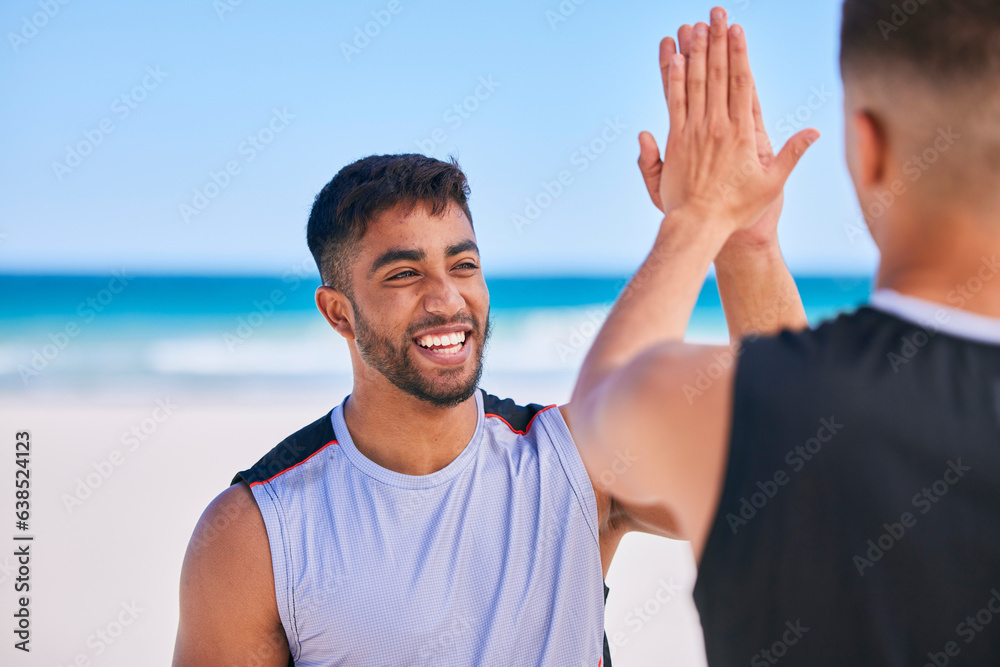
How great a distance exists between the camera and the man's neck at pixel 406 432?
264 cm

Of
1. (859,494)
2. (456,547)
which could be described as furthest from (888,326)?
(456,547)

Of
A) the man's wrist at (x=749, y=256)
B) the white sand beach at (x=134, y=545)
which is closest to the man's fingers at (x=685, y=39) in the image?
the man's wrist at (x=749, y=256)

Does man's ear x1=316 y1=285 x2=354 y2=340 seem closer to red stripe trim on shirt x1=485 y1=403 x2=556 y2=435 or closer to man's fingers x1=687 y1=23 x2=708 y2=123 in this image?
red stripe trim on shirt x1=485 y1=403 x2=556 y2=435

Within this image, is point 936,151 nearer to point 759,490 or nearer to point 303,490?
point 759,490

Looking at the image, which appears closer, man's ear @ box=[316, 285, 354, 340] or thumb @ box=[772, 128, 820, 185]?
thumb @ box=[772, 128, 820, 185]

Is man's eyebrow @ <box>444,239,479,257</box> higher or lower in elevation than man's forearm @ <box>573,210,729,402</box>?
higher

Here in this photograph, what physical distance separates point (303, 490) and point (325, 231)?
3.29 feet

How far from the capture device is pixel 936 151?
942mm

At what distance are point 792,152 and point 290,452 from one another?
6.14ft

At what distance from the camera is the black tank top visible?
34.6 inches

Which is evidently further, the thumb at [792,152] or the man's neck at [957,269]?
the thumb at [792,152]

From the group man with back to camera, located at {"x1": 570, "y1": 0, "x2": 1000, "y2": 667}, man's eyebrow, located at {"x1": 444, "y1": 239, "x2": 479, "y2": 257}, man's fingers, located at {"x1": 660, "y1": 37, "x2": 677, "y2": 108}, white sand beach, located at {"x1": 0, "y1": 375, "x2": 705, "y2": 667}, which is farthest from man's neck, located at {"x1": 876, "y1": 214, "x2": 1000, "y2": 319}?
white sand beach, located at {"x1": 0, "y1": 375, "x2": 705, "y2": 667}

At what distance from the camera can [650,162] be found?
1510mm

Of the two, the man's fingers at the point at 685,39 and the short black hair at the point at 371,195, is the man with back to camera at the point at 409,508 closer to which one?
the short black hair at the point at 371,195
